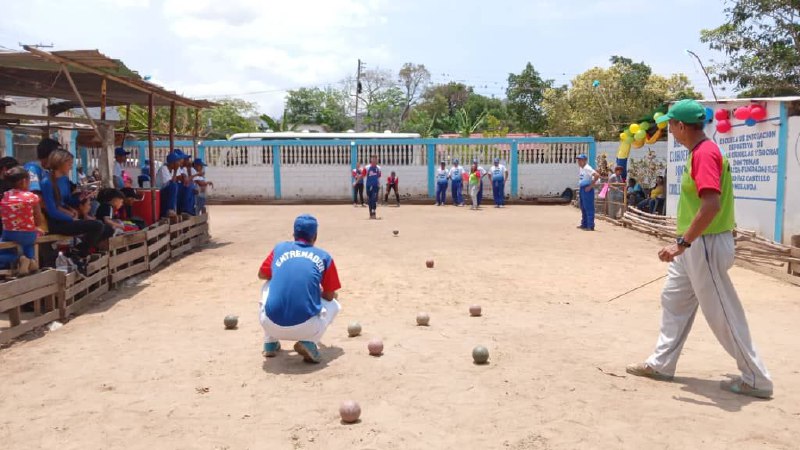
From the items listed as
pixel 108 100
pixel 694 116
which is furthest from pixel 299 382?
pixel 108 100

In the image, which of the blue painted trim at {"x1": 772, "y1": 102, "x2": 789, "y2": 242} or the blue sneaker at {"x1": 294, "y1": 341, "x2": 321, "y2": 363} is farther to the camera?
the blue painted trim at {"x1": 772, "y1": 102, "x2": 789, "y2": 242}

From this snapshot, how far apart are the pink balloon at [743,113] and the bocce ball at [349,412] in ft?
35.5

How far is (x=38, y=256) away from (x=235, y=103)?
175ft

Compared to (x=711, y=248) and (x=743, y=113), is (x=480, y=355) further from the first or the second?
(x=743, y=113)

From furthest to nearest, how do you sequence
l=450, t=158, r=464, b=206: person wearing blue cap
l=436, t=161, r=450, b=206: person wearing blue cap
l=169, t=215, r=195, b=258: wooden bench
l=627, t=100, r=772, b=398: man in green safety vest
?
l=436, t=161, r=450, b=206: person wearing blue cap
l=450, t=158, r=464, b=206: person wearing blue cap
l=169, t=215, r=195, b=258: wooden bench
l=627, t=100, r=772, b=398: man in green safety vest

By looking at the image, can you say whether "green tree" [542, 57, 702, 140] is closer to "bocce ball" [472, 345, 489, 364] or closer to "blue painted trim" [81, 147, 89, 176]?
"blue painted trim" [81, 147, 89, 176]

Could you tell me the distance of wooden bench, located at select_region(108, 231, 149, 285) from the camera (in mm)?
8406

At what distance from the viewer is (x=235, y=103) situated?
58.4 meters

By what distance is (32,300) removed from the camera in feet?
20.9

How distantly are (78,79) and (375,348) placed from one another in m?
8.18

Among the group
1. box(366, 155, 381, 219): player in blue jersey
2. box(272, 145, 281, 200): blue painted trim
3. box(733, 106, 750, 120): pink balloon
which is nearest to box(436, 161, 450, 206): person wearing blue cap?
box(366, 155, 381, 219): player in blue jersey

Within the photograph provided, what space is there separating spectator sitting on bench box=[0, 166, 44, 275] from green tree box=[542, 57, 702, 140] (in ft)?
100

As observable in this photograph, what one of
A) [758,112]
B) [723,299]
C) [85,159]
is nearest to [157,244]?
[723,299]

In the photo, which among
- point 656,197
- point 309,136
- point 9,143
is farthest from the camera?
point 309,136
